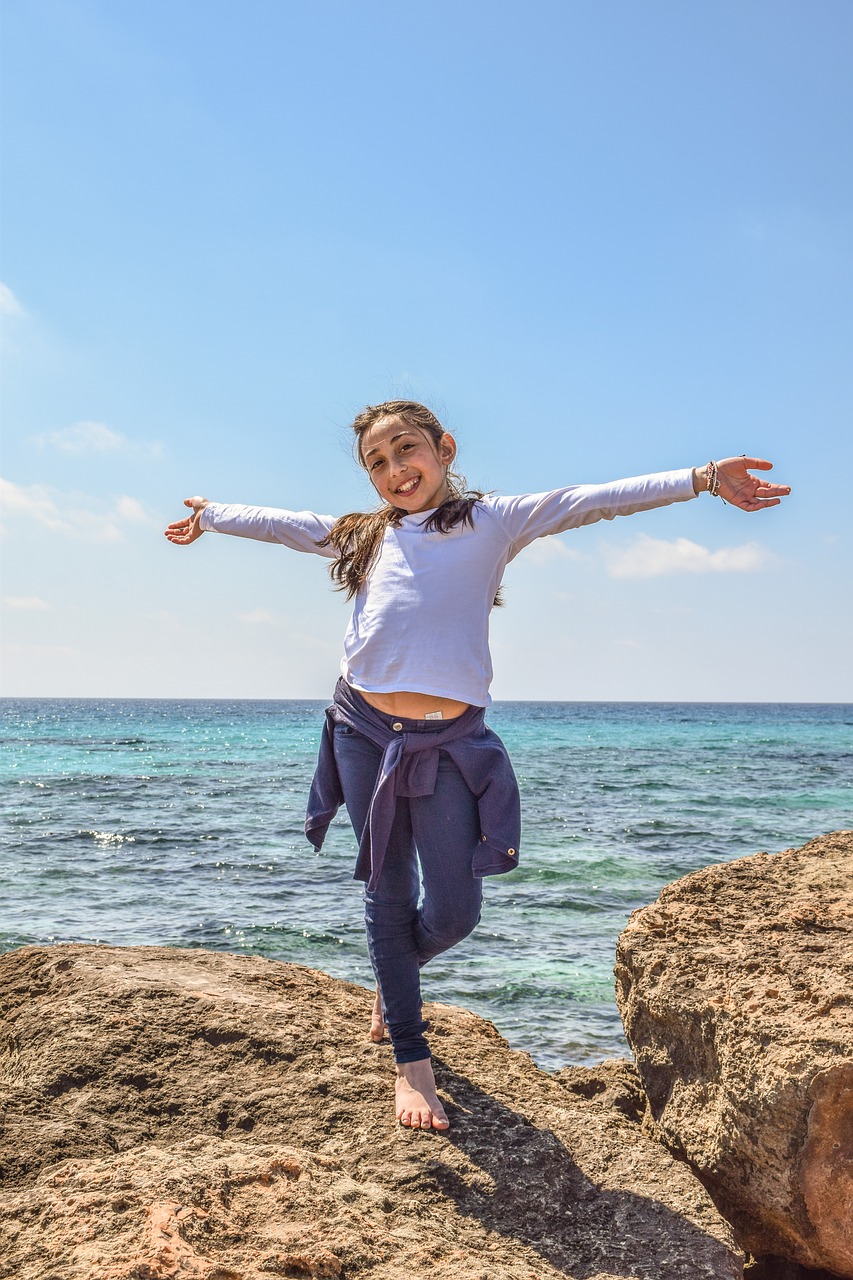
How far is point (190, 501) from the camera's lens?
11.5 feet

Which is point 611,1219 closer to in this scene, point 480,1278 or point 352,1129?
point 480,1278

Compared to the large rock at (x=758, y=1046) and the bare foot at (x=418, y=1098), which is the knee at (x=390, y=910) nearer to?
the bare foot at (x=418, y=1098)

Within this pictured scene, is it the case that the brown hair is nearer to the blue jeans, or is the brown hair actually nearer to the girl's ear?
the girl's ear

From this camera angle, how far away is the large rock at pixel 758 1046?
Answer: 7.81 ft

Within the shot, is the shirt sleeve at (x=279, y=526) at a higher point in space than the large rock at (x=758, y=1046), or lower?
higher

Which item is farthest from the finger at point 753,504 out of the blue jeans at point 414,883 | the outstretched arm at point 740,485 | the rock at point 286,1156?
the rock at point 286,1156

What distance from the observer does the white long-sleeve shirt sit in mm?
2811

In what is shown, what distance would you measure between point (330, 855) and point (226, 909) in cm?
288

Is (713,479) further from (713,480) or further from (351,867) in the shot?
(351,867)

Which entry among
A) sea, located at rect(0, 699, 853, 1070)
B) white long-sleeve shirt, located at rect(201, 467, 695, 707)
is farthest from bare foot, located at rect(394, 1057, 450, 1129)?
sea, located at rect(0, 699, 853, 1070)

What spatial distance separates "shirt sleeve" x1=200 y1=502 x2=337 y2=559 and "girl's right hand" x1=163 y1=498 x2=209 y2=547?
13 cm

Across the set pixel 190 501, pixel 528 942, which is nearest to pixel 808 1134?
pixel 190 501

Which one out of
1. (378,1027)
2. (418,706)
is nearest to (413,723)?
(418,706)

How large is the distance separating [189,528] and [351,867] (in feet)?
22.6
